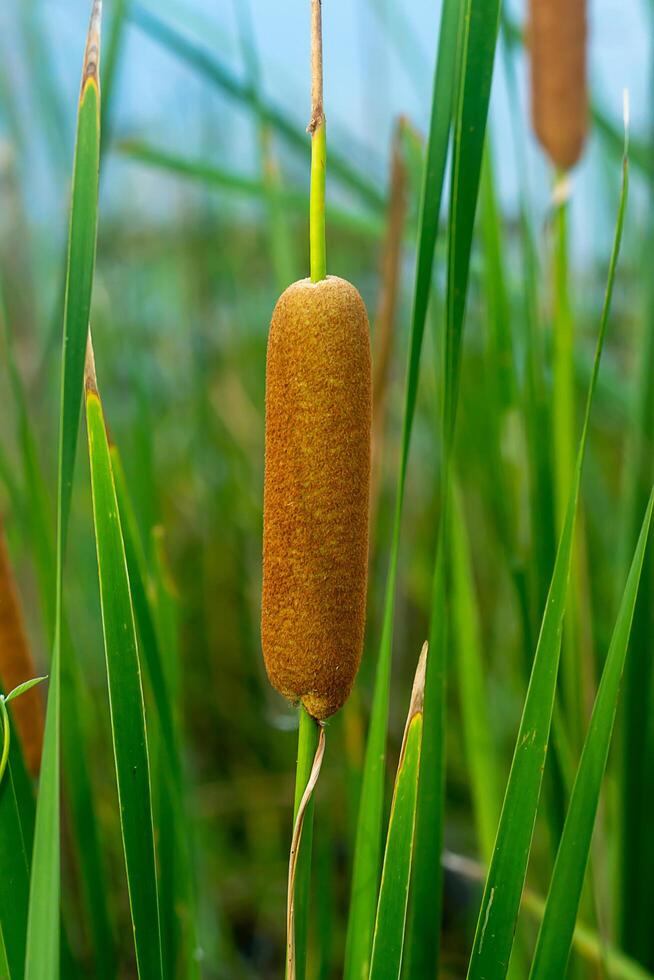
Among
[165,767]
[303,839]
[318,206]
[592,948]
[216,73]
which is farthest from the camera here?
[216,73]

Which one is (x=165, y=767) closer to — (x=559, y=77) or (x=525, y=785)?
(x=525, y=785)

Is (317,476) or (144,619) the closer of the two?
(317,476)

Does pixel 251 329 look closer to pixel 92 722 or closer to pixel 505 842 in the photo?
pixel 92 722

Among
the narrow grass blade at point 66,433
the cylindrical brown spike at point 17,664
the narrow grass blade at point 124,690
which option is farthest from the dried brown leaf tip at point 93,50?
the cylindrical brown spike at point 17,664

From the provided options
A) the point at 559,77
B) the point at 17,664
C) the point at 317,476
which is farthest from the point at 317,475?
the point at 559,77

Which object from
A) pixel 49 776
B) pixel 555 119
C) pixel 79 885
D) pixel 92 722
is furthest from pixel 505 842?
pixel 92 722

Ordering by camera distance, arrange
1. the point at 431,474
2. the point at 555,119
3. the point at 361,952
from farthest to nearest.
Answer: the point at 431,474 → the point at 555,119 → the point at 361,952

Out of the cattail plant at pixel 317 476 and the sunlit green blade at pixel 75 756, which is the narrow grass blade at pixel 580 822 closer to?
the cattail plant at pixel 317 476
